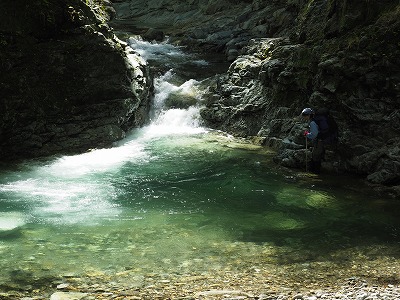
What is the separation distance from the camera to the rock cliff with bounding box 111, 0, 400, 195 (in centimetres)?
1458

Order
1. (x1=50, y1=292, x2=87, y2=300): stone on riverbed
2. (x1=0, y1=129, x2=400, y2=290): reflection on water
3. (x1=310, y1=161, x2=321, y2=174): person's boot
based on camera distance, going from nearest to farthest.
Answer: (x1=50, y1=292, x2=87, y2=300): stone on riverbed → (x1=0, y1=129, x2=400, y2=290): reflection on water → (x1=310, y1=161, x2=321, y2=174): person's boot

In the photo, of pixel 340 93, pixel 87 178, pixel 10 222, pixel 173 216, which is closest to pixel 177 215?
pixel 173 216

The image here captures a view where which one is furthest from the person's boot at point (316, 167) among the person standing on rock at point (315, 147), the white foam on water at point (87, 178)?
the white foam on water at point (87, 178)

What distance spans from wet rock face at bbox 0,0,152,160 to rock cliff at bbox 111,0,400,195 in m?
5.96

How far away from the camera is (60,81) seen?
59.1 ft

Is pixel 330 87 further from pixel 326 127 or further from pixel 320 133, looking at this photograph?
pixel 320 133

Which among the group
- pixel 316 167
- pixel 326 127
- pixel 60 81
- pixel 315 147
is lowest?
pixel 316 167

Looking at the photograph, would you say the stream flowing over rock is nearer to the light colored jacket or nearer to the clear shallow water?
the light colored jacket

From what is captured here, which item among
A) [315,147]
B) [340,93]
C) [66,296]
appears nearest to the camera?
[66,296]

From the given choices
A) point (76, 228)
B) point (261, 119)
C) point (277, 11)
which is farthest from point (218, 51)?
point (76, 228)

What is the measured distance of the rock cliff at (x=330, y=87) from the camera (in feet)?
47.8

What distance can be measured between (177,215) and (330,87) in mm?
8174

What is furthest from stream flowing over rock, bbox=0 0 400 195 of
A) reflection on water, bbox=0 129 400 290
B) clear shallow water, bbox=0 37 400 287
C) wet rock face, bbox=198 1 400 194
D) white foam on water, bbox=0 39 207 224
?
reflection on water, bbox=0 129 400 290

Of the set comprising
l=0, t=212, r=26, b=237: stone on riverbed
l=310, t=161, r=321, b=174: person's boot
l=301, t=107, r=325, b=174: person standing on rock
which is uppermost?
l=301, t=107, r=325, b=174: person standing on rock
